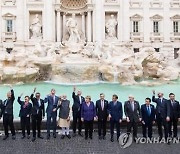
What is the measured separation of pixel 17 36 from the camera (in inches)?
1032

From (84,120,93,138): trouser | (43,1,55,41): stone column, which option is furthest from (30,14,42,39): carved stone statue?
(84,120,93,138): trouser

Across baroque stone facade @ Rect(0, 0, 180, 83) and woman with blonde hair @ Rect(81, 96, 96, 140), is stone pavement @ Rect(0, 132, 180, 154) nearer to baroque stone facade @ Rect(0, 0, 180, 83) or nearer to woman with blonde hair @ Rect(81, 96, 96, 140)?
woman with blonde hair @ Rect(81, 96, 96, 140)

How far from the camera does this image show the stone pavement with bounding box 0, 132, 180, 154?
25.9 feet

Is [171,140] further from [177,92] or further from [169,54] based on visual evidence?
[169,54]

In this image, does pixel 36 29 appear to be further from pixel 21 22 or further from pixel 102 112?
pixel 102 112

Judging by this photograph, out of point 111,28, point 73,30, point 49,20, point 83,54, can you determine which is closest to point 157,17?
point 111,28

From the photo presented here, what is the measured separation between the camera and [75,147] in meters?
8.13

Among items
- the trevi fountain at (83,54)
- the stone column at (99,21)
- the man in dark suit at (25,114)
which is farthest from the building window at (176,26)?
the man in dark suit at (25,114)

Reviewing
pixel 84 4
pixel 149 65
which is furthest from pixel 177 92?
pixel 84 4

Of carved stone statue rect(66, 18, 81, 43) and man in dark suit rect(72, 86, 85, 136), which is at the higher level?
carved stone statue rect(66, 18, 81, 43)

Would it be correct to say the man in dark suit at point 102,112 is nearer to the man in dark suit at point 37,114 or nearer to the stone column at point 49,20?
the man in dark suit at point 37,114

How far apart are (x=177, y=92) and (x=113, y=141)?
9694 mm

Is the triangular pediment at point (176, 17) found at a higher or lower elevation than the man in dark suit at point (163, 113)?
higher

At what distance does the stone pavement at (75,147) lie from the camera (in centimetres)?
791
